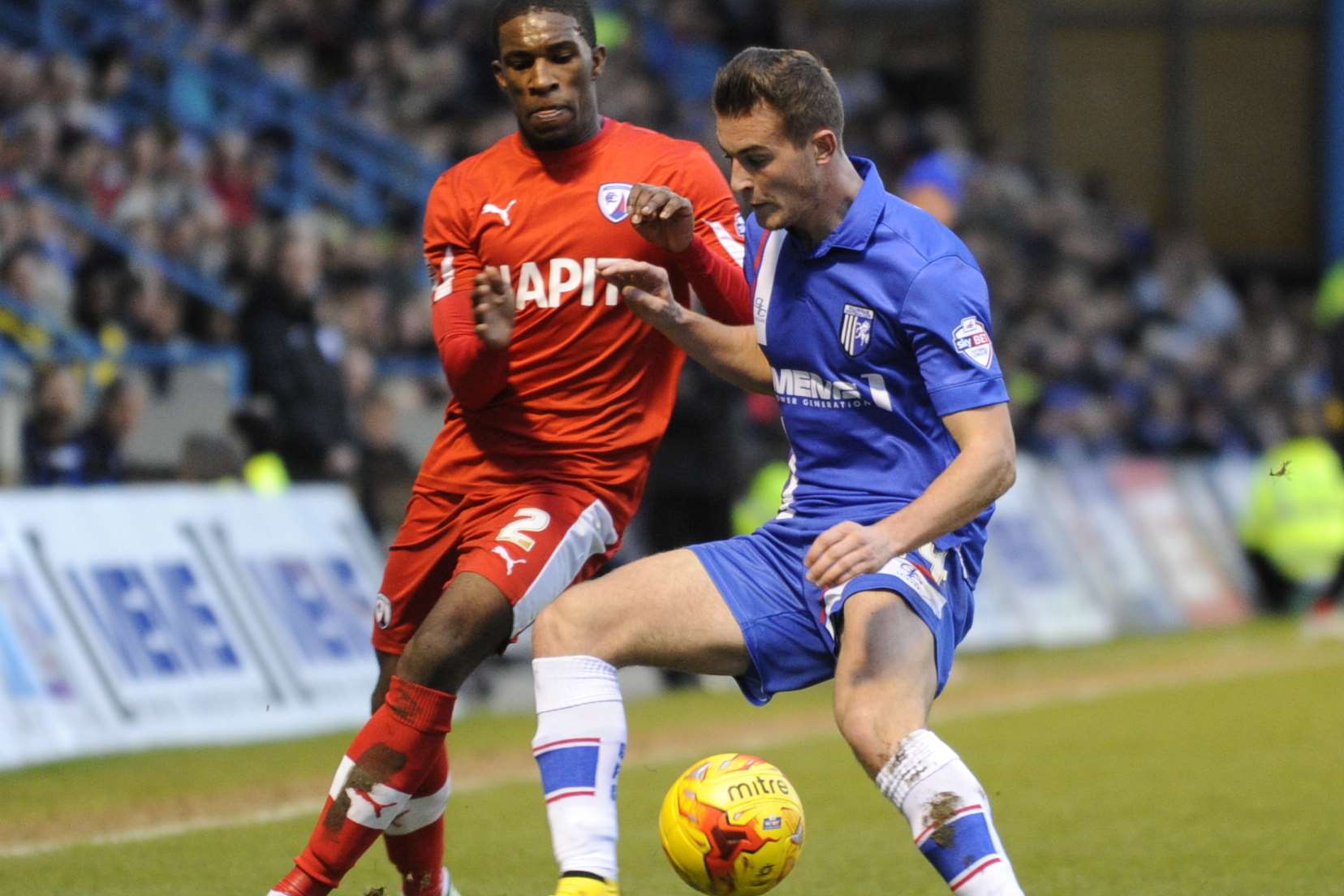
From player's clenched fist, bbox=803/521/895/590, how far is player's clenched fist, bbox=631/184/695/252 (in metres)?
1.01

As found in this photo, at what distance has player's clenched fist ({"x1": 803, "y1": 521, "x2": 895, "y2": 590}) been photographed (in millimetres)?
4555

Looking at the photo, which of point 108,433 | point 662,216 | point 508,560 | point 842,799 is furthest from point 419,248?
point 662,216

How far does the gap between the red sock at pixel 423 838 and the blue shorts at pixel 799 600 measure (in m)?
1.03

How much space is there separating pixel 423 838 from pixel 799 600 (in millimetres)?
1434

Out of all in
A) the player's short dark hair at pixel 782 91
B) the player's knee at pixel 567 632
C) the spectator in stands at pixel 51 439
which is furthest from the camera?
the spectator in stands at pixel 51 439

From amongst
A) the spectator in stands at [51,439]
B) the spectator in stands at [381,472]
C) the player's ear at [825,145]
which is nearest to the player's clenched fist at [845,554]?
the player's ear at [825,145]

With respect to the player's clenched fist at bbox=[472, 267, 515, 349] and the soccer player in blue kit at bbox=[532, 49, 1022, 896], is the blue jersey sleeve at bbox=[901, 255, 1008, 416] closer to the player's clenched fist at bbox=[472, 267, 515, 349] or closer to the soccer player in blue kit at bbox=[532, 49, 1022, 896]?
the soccer player in blue kit at bbox=[532, 49, 1022, 896]

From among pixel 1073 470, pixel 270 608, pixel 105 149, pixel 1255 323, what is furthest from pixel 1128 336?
pixel 270 608

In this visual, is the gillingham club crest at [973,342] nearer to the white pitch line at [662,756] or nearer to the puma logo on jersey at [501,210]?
the puma logo on jersey at [501,210]

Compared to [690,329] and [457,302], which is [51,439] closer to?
[457,302]

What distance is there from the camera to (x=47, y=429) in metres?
10.8

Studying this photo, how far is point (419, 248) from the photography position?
1603 cm

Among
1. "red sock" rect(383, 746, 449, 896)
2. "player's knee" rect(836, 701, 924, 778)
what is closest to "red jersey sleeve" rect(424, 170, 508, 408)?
"red sock" rect(383, 746, 449, 896)

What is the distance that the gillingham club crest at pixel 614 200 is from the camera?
5.61m
